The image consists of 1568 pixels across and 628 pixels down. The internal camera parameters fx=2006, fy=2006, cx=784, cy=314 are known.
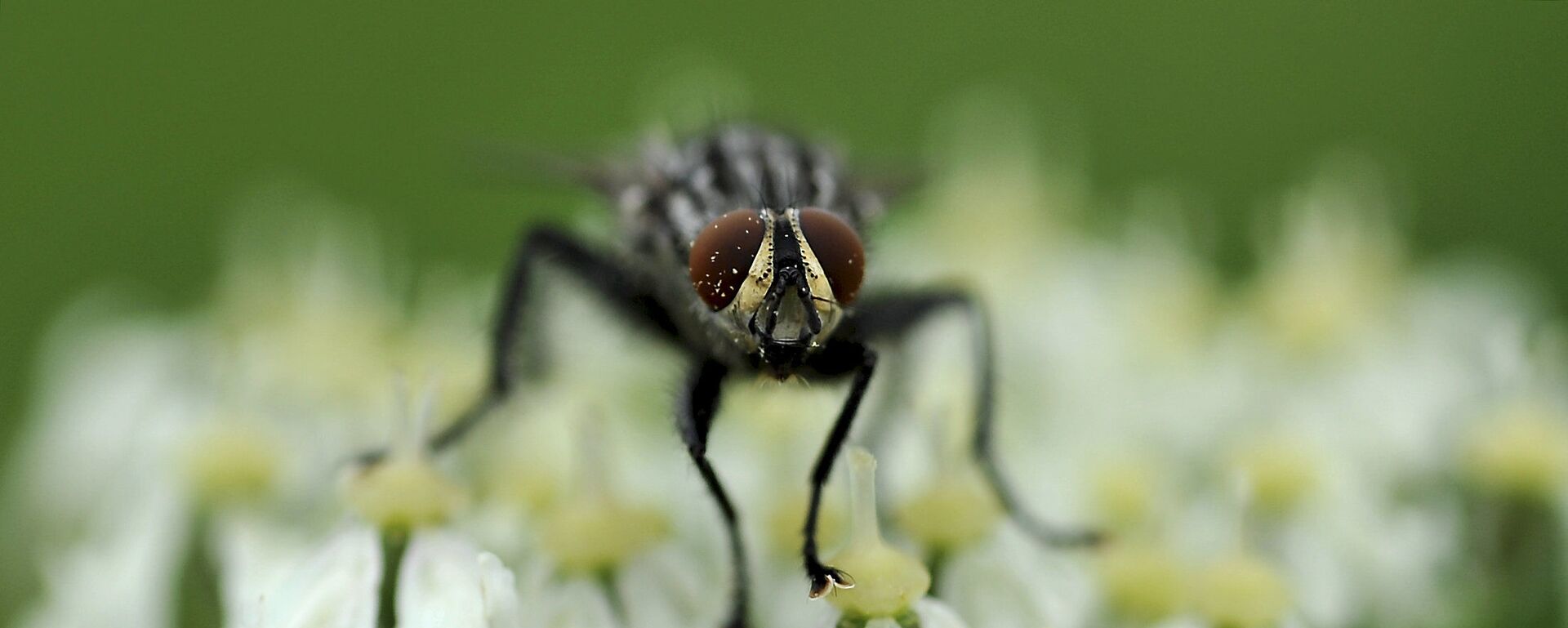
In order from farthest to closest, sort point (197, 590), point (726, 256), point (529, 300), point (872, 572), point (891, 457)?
point (891, 457) < point (529, 300) < point (197, 590) < point (726, 256) < point (872, 572)

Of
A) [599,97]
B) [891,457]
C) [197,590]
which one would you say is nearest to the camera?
[197,590]

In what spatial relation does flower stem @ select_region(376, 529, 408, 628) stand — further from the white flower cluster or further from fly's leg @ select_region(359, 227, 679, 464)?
fly's leg @ select_region(359, 227, 679, 464)

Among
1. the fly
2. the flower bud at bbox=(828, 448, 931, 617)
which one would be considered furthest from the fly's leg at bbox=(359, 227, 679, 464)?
the flower bud at bbox=(828, 448, 931, 617)

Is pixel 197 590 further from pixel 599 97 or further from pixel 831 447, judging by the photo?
pixel 599 97

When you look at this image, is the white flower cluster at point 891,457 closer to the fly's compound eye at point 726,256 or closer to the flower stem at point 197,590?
the flower stem at point 197,590

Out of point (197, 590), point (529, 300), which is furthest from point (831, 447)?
point (197, 590)

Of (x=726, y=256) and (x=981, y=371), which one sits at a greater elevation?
(x=726, y=256)

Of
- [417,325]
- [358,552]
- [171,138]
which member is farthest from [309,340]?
[171,138]

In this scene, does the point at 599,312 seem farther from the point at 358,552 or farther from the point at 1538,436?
the point at 1538,436
